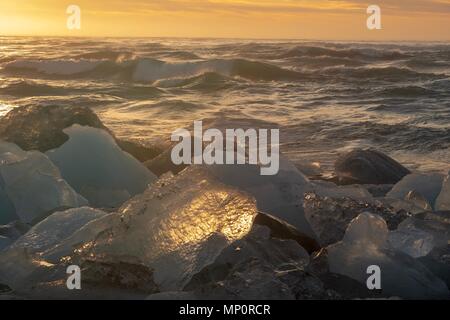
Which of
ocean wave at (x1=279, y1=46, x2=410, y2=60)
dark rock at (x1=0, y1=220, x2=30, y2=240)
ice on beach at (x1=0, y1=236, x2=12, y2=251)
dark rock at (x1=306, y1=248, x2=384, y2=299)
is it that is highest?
ocean wave at (x1=279, y1=46, x2=410, y2=60)

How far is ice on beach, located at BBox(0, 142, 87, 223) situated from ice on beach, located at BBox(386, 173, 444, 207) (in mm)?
2069

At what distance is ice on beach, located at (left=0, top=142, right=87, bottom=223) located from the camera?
3.70 metres

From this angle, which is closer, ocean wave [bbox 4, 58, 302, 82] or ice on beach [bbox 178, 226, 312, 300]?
ice on beach [bbox 178, 226, 312, 300]

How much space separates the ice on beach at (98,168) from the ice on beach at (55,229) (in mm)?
1083

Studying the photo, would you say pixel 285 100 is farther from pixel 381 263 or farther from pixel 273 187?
pixel 381 263

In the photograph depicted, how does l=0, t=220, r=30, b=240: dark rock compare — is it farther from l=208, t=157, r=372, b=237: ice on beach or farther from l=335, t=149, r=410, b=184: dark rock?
l=335, t=149, r=410, b=184: dark rock

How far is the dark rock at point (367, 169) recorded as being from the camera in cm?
486

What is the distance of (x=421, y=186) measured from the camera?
147 inches

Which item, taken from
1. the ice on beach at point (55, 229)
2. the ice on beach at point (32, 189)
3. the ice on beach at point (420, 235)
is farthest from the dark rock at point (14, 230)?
the ice on beach at point (420, 235)

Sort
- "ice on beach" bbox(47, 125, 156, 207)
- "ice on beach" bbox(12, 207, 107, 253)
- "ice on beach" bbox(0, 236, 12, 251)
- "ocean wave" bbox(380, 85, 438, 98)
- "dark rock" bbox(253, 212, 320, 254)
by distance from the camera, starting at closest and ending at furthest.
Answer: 1. "dark rock" bbox(253, 212, 320, 254)
2. "ice on beach" bbox(12, 207, 107, 253)
3. "ice on beach" bbox(0, 236, 12, 251)
4. "ice on beach" bbox(47, 125, 156, 207)
5. "ocean wave" bbox(380, 85, 438, 98)

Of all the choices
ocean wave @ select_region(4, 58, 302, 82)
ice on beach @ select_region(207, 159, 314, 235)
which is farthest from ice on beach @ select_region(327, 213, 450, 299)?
ocean wave @ select_region(4, 58, 302, 82)

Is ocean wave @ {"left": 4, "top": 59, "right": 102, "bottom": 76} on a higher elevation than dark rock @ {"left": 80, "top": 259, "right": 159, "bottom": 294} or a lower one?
higher

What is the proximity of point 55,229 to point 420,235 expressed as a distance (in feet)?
5.79
